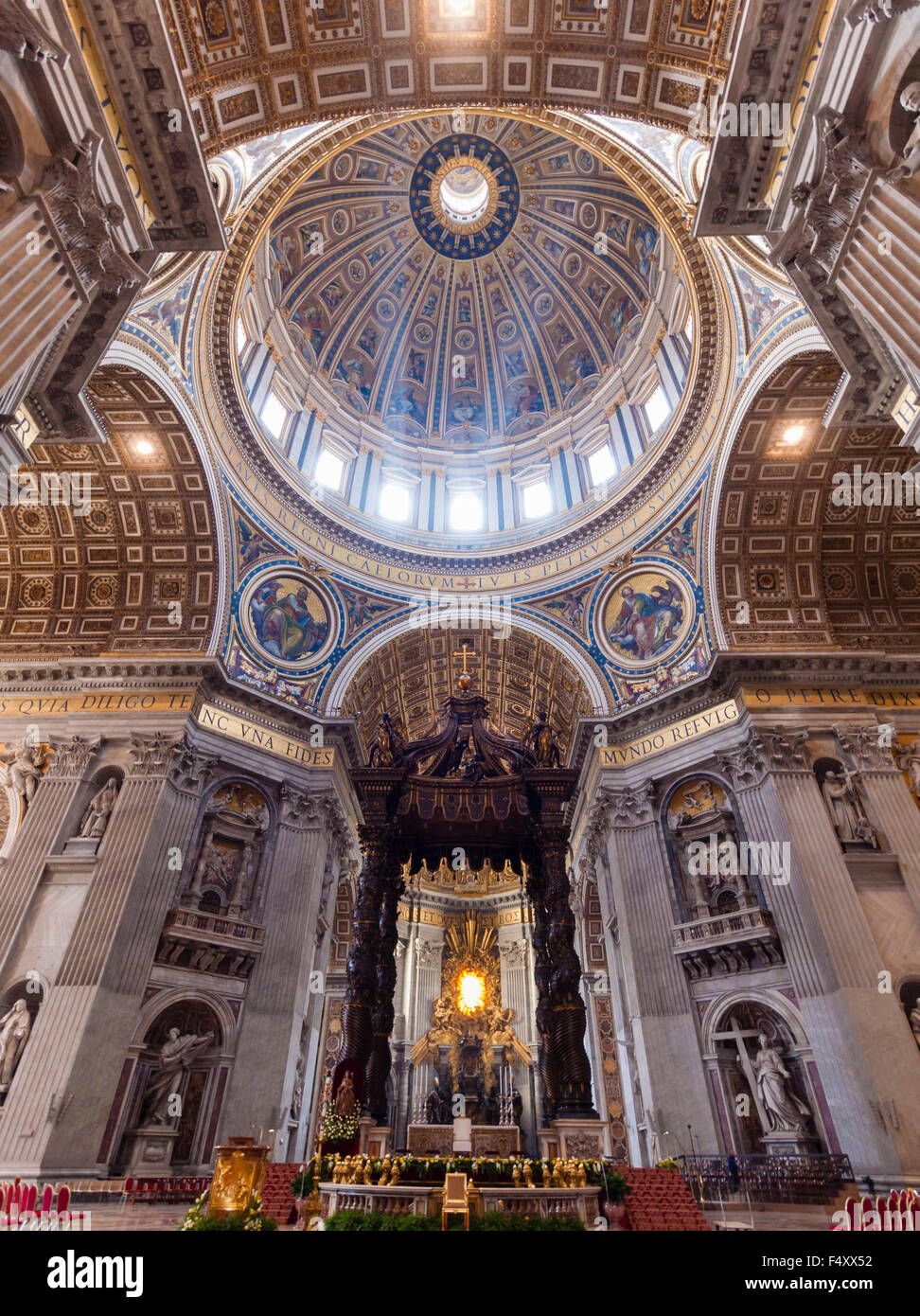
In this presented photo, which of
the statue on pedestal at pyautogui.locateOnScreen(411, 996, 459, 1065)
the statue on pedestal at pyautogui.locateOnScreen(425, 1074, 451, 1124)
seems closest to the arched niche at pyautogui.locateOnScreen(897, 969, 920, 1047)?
the statue on pedestal at pyautogui.locateOnScreen(425, 1074, 451, 1124)

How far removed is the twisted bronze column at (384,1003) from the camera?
980 cm

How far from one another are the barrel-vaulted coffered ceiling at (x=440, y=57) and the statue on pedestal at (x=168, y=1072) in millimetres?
15321

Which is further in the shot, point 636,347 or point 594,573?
point 636,347

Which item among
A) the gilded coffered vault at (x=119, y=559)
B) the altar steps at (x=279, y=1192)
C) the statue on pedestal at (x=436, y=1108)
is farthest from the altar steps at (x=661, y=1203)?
the statue on pedestal at (x=436, y=1108)

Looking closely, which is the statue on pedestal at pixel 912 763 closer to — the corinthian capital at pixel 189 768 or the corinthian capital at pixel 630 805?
the corinthian capital at pixel 630 805

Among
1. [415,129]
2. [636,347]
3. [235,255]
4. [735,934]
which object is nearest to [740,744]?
[735,934]

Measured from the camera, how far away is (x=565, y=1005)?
957 centimetres

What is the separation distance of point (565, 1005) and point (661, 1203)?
10.2 feet

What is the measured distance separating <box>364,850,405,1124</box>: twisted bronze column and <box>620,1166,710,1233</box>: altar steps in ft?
11.8

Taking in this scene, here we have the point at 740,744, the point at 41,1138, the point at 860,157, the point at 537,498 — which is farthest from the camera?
the point at 537,498

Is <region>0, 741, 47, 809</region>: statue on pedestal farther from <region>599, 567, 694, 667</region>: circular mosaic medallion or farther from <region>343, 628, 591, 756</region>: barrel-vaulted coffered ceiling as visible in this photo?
<region>599, 567, 694, 667</region>: circular mosaic medallion

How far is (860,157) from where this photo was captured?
7145mm
